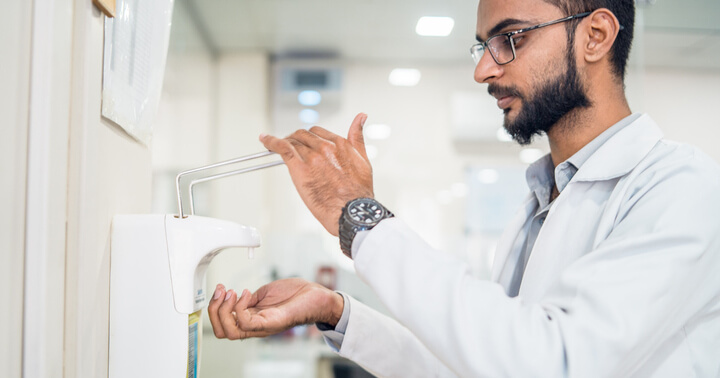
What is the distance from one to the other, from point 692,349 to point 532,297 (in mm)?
179

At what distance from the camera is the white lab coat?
1.71 feet

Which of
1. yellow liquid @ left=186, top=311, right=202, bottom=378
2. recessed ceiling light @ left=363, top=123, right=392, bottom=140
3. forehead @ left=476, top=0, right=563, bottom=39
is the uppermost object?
recessed ceiling light @ left=363, top=123, right=392, bottom=140

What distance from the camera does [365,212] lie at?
1.90 ft

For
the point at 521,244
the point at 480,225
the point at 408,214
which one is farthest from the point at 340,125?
the point at 521,244

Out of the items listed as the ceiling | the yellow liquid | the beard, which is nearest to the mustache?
the beard

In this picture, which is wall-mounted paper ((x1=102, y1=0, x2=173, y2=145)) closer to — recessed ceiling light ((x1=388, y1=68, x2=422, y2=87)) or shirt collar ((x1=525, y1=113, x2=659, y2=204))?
shirt collar ((x1=525, y1=113, x2=659, y2=204))

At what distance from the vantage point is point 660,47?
233 centimetres

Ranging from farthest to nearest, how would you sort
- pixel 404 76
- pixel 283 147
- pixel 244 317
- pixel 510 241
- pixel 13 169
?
pixel 404 76 → pixel 510 241 → pixel 244 317 → pixel 283 147 → pixel 13 169

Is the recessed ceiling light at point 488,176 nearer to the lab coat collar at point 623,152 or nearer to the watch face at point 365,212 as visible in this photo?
the lab coat collar at point 623,152

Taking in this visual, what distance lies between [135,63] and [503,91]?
0.52 metres

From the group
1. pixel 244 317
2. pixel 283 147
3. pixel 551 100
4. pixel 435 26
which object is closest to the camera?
pixel 283 147

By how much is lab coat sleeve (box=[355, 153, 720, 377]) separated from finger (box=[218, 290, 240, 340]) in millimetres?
218

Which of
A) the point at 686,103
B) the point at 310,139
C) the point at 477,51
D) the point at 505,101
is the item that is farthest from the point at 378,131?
the point at 310,139

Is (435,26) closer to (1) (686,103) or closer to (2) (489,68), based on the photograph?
(1) (686,103)
